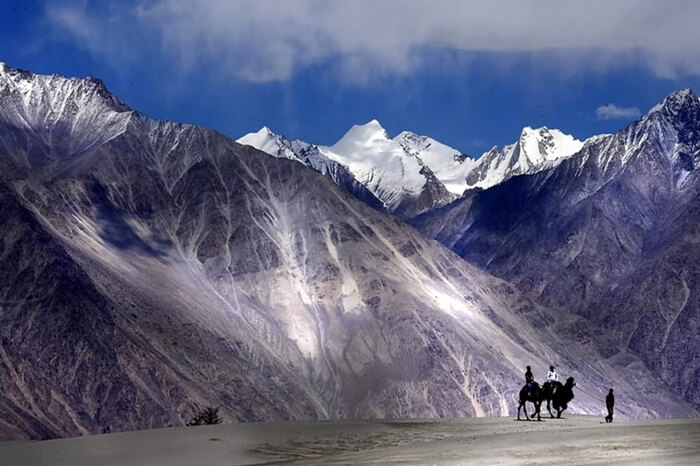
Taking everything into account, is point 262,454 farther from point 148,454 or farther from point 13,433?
point 13,433

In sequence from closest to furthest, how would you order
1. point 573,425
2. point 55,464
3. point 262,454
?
point 55,464 → point 262,454 → point 573,425

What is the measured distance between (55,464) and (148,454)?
370 cm

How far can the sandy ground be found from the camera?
40.2m

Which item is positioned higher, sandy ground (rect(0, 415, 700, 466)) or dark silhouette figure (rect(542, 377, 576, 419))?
dark silhouette figure (rect(542, 377, 576, 419))

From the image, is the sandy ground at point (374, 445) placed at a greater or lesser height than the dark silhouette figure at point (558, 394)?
lesser

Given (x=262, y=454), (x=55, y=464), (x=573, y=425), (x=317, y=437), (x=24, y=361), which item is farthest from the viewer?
(x=24, y=361)

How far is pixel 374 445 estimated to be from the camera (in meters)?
50.2

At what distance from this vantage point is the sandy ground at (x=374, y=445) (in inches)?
1585

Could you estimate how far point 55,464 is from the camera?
42250 mm

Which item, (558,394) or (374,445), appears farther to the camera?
(558,394)

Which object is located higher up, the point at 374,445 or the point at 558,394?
the point at 558,394

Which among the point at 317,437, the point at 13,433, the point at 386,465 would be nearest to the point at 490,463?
the point at 386,465

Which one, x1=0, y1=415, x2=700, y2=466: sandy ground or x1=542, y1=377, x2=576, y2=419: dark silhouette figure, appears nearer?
x1=0, y1=415, x2=700, y2=466: sandy ground

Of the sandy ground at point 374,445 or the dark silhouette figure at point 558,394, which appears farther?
the dark silhouette figure at point 558,394
